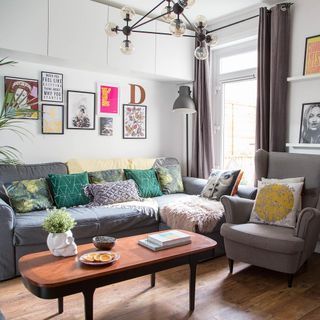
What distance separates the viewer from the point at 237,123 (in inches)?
177

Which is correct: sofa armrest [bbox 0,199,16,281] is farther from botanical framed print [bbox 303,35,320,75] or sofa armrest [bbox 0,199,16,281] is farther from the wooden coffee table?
botanical framed print [bbox 303,35,320,75]

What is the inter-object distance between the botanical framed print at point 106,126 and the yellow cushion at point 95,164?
0.37 meters

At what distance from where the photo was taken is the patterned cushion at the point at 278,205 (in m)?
2.93

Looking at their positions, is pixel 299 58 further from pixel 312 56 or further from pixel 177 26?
pixel 177 26

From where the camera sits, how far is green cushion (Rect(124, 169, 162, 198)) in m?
3.97

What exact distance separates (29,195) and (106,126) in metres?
1.40

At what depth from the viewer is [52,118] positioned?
381 centimetres

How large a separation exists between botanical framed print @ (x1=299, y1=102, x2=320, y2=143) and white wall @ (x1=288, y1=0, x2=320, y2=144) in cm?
6

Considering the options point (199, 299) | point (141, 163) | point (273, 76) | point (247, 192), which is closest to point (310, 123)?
point (273, 76)

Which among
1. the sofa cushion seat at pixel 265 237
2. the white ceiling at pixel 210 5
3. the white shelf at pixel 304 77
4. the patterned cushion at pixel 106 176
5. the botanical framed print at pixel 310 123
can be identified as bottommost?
the sofa cushion seat at pixel 265 237

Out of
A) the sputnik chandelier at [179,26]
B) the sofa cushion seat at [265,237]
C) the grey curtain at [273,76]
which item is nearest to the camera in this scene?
the sputnik chandelier at [179,26]

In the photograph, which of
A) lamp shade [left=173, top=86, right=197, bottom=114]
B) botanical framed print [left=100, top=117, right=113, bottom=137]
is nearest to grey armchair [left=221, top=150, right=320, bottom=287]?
lamp shade [left=173, top=86, right=197, bottom=114]

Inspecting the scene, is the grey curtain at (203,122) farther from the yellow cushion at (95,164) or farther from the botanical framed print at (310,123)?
the botanical framed print at (310,123)

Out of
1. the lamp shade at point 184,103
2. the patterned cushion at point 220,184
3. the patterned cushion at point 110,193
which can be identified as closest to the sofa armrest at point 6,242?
the patterned cushion at point 110,193
